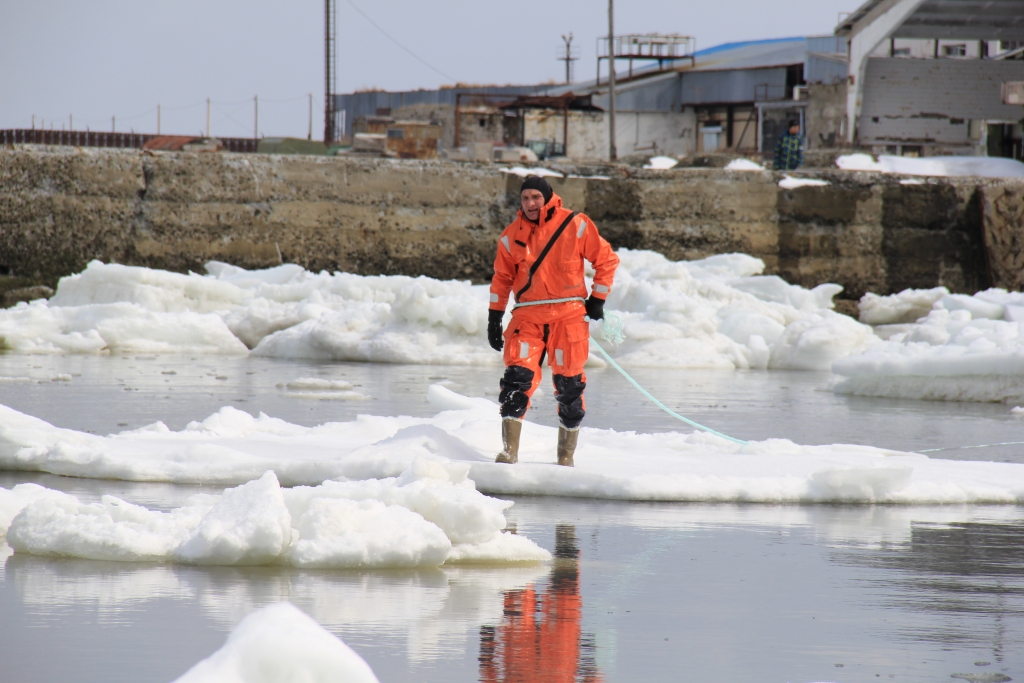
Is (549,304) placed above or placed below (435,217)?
below

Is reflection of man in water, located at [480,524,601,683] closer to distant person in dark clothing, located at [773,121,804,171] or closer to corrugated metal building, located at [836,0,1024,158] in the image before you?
distant person in dark clothing, located at [773,121,804,171]

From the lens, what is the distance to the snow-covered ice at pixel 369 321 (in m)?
12.1

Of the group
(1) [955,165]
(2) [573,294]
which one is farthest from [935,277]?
(2) [573,294]

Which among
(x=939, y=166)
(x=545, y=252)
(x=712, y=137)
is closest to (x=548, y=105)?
(x=712, y=137)

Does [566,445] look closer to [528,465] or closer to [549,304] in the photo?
[528,465]

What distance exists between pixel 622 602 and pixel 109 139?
147 ft

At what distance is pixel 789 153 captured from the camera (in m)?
20.6

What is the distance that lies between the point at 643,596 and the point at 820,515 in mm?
1713

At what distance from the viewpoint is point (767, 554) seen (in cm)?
404

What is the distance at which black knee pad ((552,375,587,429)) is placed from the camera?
5.61 meters

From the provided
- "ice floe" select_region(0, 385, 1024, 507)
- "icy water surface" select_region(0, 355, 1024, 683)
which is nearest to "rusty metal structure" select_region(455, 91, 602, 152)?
"ice floe" select_region(0, 385, 1024, 507)

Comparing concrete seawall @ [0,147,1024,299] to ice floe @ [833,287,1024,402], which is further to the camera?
concrete seawall @ [0,147,1024,299]

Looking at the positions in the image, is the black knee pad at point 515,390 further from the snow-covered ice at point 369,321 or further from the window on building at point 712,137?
the window on building at point 712,137

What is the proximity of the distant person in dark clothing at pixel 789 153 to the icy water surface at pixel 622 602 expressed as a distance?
16.3 m
